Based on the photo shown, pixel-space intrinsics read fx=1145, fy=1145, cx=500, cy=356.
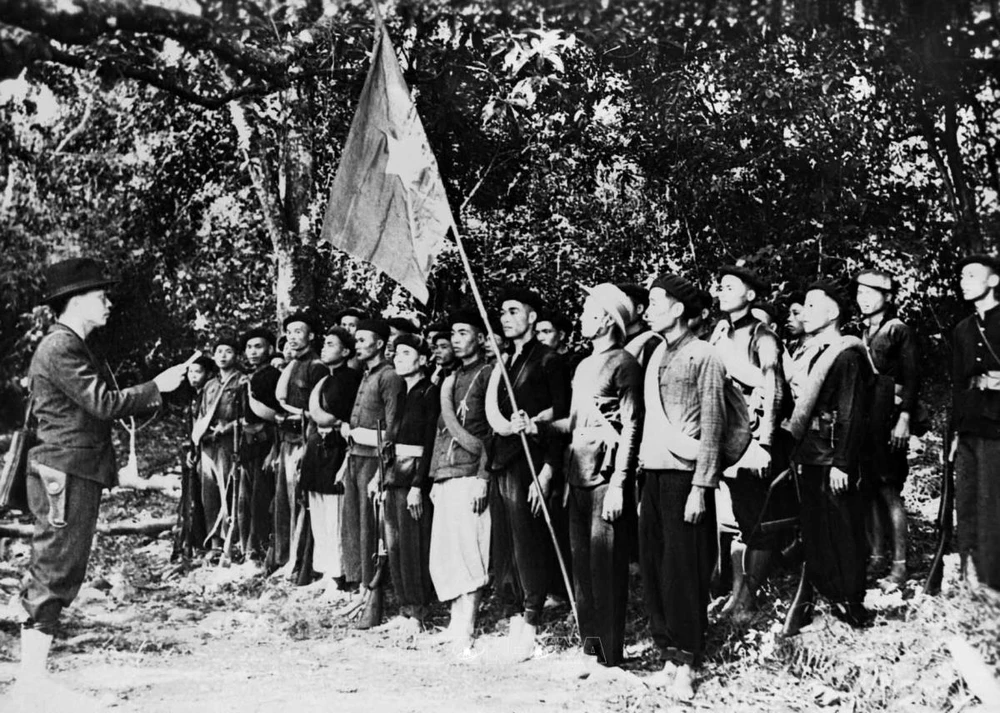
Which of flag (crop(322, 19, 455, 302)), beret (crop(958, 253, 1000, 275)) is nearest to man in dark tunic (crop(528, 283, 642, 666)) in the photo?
flag (crop(322, 19, 455, 302))

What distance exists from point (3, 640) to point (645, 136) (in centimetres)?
405

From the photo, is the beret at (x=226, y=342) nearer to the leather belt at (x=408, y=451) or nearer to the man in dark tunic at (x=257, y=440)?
the man in dark tunic at (x=257, y=440)

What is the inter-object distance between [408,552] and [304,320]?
1.54 m

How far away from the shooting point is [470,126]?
621 cm

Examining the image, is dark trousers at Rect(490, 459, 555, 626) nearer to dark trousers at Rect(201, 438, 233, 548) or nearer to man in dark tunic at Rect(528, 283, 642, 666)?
man in dark tunic at Rect(528, 283, 642, 666)

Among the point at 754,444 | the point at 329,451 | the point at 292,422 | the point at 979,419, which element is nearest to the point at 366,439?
the point at 329,451

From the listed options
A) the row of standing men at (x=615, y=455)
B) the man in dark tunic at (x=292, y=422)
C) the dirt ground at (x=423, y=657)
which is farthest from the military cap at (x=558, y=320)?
the man in dark tunic at (x=292, y=422)

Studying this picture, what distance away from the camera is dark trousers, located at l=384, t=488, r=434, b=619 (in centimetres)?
604

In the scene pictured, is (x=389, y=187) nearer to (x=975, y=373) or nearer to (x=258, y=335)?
(x=258, y=335)

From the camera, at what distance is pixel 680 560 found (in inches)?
194

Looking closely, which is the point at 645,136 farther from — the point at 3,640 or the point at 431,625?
the point at 3,640

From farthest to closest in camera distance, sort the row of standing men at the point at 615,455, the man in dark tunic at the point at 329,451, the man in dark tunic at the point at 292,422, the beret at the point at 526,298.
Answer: the man in dark tunic at the point at 292,422
the man in dark tunic at the point at 329,451
the beret at the point at 526,298
the row of standing men at the point at 615,455

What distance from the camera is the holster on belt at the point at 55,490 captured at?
531 cm

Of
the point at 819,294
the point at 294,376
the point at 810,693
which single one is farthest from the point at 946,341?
the point at 294,376
